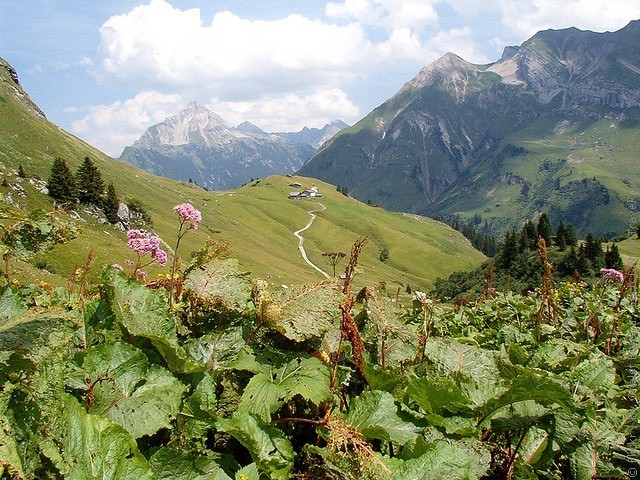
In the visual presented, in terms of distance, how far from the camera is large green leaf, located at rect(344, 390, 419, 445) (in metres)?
2.86

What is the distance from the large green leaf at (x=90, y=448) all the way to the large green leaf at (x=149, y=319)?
26.1 inches

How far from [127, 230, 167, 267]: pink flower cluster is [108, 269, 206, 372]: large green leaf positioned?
117 inches

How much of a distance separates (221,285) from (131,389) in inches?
48.1

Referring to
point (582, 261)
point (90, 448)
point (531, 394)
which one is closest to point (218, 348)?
point (90, 448)

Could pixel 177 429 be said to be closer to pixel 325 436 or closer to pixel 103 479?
pixel 103 479

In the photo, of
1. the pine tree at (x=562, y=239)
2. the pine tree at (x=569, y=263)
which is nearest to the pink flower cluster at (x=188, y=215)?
the pine tree at (x=569, y=263)

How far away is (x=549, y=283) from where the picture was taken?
21.2 ft

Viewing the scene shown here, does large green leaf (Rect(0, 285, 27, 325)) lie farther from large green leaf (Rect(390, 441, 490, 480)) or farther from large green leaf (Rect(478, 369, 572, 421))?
large green leaf (Rect(478, 369, 572, 421))

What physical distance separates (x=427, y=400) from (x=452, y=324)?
4.90 m

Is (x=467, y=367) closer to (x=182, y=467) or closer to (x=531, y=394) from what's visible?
(x=531, y=394)

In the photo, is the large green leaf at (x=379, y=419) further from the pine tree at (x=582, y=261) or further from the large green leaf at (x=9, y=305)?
the pine tree at (x=582, y=261)

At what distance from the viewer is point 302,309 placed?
11.3 feet

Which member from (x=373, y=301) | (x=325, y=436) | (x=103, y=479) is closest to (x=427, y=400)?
(x=325, y=436)

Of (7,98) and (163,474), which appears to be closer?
(163,474)
